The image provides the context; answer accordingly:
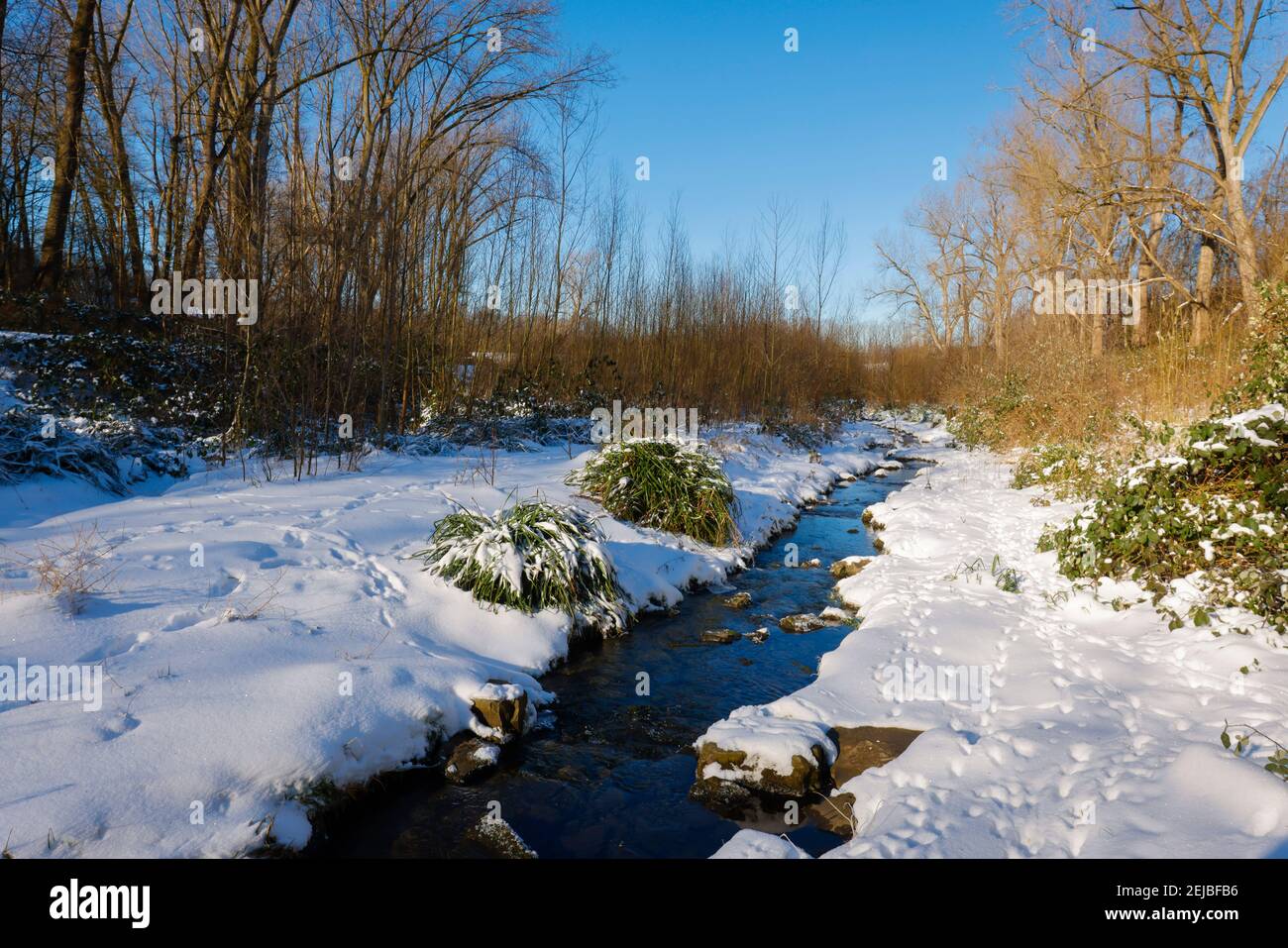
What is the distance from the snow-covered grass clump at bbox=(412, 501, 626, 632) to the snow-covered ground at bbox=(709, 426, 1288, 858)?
1.86 meters

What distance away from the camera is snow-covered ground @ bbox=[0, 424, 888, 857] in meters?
2.65

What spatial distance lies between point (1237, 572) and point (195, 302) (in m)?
12.6

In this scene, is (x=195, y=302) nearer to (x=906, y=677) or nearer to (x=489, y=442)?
(x=489, y=442)

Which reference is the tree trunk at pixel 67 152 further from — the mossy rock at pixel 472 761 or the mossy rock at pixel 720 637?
the mossy rock at pixel 720 637

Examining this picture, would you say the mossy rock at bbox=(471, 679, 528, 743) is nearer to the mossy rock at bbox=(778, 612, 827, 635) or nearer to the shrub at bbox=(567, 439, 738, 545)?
the mossy rock at bbox=(778, 612, 827, 635)

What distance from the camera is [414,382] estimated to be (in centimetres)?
1112

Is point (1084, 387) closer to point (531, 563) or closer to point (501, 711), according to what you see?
point (531, 563)

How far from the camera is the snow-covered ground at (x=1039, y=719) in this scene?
2.62 m

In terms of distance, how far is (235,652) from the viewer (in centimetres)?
359

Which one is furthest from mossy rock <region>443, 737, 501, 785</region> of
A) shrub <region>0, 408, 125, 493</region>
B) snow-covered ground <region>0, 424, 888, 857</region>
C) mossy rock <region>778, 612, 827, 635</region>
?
shrub <region>0, 408, 125, 493</region>

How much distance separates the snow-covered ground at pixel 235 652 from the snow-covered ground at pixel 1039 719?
1.83 meters

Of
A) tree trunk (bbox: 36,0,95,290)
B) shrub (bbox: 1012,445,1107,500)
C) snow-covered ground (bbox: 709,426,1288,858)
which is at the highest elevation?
tree trunk (bbox: 36,0,95,290)

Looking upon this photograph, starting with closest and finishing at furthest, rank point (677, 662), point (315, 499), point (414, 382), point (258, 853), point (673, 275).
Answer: point (258, 853) → point (677, 662) → point (315, 499) → point (414, 382) → point (673, 275)
